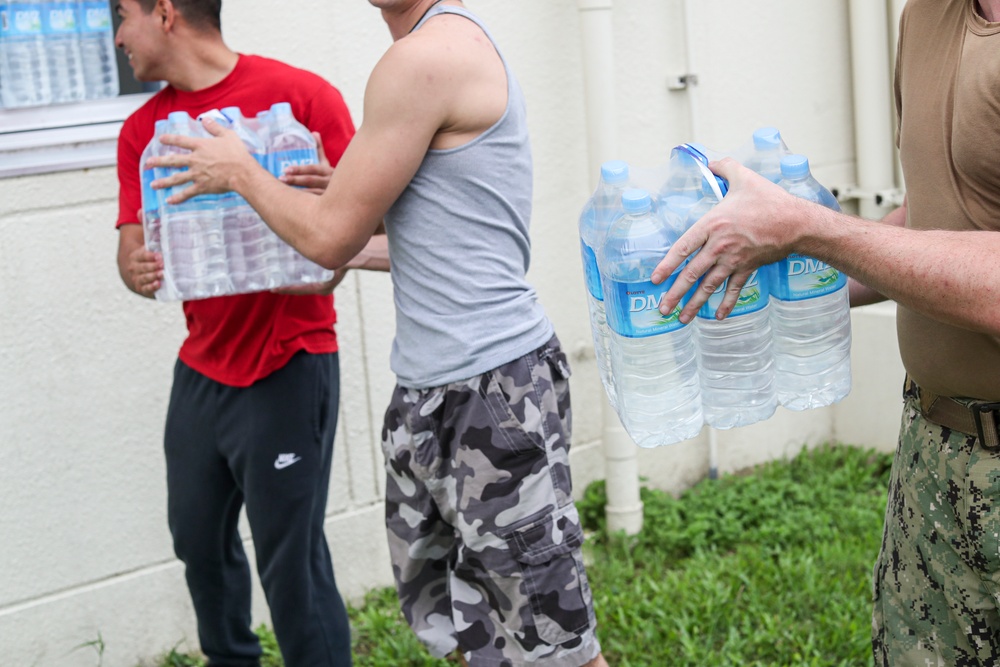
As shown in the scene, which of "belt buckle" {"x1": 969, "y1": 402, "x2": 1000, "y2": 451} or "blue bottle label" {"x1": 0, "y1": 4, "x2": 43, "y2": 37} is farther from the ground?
"blue bottle label" {"x1": 0, "y1": 4, "x2": 43, "y2": 37}

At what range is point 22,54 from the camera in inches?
142

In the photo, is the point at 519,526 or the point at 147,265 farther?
the point at 147,265

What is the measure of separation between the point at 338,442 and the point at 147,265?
1.37 metres

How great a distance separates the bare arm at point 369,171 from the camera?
248 centimetres

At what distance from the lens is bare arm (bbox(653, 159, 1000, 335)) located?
185 cm

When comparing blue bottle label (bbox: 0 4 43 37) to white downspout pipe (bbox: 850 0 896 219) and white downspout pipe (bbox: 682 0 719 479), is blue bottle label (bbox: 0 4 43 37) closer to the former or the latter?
white downspout pipe (bbox: 682 0 719 479)

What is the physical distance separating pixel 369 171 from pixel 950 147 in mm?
1205

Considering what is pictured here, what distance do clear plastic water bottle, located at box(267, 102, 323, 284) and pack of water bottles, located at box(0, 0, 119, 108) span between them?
3.35ft

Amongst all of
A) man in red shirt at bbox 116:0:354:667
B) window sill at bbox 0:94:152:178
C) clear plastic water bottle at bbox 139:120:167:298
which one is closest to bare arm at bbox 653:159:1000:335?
man in red shirt at bbox 116:0:354:667

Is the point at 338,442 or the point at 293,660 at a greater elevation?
the point at 338,442

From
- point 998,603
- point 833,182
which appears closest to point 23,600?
point 998,603

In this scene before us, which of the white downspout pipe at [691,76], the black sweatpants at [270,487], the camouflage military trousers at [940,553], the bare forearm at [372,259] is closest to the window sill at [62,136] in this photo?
the black sweatpants at [270,487]

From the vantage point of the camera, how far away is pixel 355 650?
4.09 m

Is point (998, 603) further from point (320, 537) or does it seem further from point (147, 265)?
point (147, 265)
